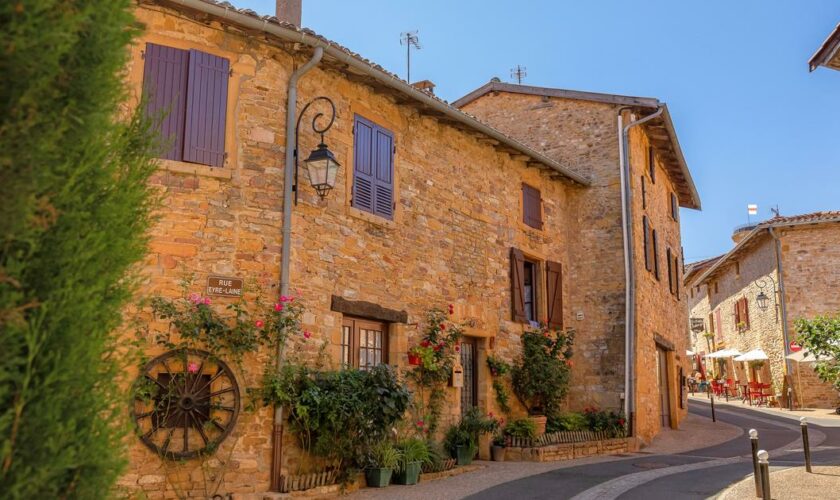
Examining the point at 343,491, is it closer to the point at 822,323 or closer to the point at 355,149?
the point at 355,149

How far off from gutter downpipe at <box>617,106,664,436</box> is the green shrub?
1024 mm

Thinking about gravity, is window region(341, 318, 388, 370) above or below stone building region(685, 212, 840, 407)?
below

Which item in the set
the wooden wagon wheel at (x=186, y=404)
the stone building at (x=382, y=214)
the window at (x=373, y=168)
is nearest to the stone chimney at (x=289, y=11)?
the stone building at (x=382, y=214)

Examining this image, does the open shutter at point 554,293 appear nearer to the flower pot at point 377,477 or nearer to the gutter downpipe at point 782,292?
the flower pot at point 377,477

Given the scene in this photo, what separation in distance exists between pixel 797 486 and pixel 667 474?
195cm

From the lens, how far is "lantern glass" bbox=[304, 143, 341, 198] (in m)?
7.79

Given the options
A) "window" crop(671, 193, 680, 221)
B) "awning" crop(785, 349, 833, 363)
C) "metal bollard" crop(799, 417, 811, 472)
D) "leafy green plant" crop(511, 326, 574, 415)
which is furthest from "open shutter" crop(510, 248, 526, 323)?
"window" crop(671, 193, 680, 221)

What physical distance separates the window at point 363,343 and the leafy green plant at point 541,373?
3192mm

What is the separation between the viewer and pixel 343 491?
7.46 meters

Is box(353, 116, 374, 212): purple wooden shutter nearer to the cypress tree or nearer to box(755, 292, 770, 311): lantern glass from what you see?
the cypress tree

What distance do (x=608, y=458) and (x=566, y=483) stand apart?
304 cm

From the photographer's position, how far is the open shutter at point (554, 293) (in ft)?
42.5

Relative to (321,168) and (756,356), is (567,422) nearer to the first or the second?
(321,168)

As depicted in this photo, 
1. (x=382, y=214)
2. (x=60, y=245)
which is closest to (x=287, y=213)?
(x=382, y=214)
